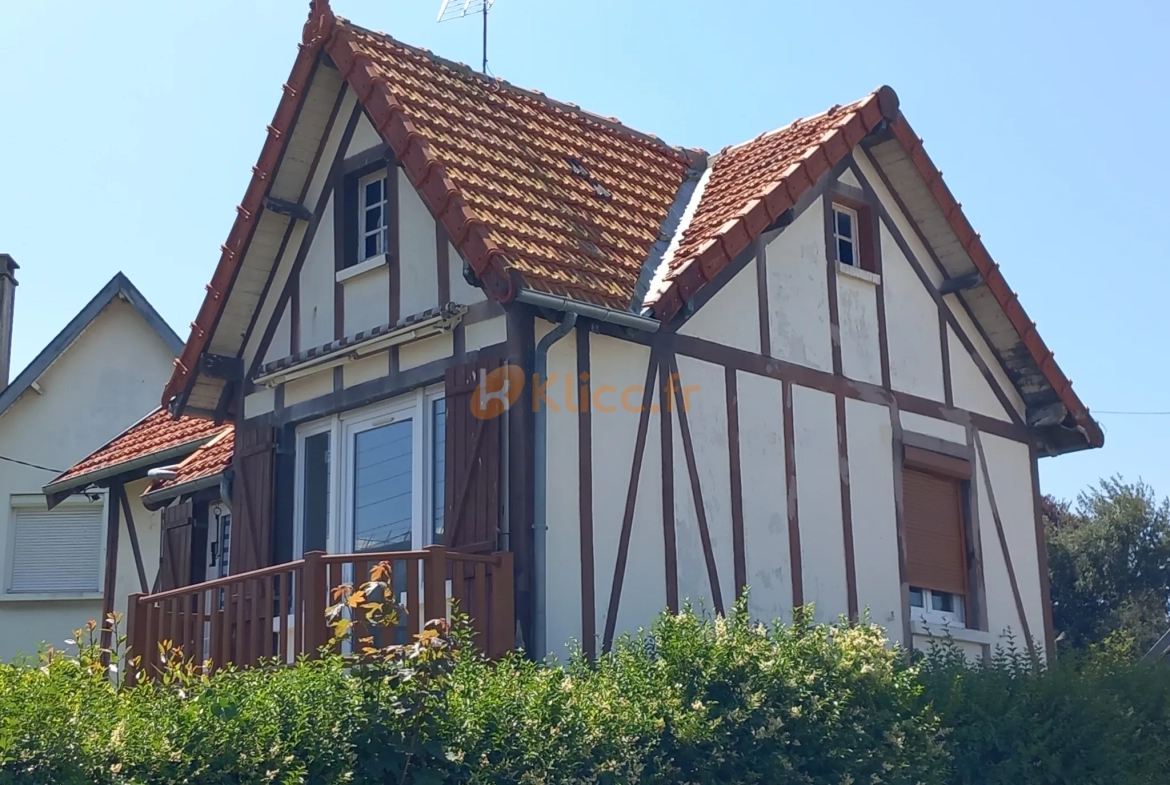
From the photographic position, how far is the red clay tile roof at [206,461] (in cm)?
1560

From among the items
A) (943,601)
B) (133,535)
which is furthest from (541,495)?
(133,535)

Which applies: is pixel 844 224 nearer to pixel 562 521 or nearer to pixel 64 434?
pixel 562 521

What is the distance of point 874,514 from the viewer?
14047 mm

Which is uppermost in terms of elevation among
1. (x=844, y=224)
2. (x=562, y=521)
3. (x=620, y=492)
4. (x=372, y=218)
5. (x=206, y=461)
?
(x=844, y=224)

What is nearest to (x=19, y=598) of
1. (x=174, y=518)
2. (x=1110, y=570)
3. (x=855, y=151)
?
(x=174, y=518)

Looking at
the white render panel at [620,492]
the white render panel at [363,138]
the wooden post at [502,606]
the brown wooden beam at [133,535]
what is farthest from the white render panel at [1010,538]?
the brown wooden beam at [133,535]

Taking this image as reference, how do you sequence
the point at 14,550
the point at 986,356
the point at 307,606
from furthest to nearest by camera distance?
the point at 14,550 < the point at 986,356 < the point at 307,606

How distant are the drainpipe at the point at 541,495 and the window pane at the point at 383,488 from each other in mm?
1380

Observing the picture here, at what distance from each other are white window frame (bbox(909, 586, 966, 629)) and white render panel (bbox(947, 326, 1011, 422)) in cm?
182

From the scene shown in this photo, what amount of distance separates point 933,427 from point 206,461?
7.04 m

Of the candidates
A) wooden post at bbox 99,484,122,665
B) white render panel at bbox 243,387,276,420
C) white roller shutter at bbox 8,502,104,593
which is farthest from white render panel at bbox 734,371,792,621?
white roller shutter at bbox 8,502,104,593

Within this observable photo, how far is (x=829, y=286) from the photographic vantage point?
14336 millimetres

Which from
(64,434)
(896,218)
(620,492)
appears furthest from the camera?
(64,434)

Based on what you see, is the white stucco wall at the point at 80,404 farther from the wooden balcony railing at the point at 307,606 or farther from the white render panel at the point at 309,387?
the wooden balcony railing at the point at 307,606
